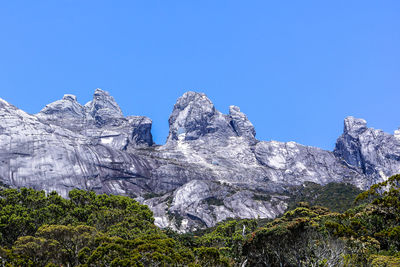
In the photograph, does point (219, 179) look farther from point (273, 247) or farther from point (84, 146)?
point (273, 247)

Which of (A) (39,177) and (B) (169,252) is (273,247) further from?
→ (A) (39,177)

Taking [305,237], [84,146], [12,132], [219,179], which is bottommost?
[305,237]

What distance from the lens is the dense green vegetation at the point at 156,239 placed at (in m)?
30.6

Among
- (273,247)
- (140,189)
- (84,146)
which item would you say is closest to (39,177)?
(84,146)

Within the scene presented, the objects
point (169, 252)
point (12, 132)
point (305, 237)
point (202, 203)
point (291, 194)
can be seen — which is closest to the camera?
point (169, 252)

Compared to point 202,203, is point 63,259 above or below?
below

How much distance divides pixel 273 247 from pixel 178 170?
463 feet

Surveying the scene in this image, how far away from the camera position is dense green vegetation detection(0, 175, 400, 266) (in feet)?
100

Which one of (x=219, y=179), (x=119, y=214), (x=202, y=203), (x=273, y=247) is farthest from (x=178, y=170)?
(x=273, y=247)

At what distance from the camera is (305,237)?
4031 centimetres

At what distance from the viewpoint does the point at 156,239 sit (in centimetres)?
3362

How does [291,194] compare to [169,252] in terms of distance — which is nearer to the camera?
[169,252]

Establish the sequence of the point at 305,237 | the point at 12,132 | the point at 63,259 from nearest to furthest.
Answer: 1. the point at 63,259
2. the point at 305,237
3. the point at 12,132

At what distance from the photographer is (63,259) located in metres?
35.2
